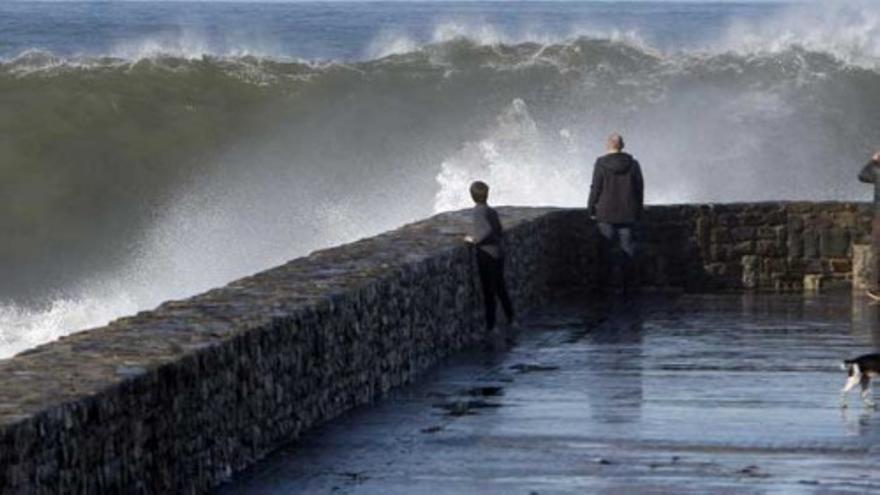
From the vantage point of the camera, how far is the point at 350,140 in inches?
1869

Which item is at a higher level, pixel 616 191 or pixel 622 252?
pixel 616 191

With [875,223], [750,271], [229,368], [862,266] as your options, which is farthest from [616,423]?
[750,271]

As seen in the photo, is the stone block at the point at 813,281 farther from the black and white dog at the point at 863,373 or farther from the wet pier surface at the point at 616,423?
the black and white dog at the point at 863,373

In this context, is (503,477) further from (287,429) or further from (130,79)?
(130,79)

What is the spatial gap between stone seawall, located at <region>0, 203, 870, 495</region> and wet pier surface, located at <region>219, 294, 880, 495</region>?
260mm

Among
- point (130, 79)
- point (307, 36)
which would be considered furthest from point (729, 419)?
point (307, 36)

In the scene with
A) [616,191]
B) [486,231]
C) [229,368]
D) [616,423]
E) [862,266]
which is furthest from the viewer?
[862,266]

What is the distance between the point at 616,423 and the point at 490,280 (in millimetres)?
4563

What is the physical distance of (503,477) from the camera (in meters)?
15.1

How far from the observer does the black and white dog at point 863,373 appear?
58.5 ft

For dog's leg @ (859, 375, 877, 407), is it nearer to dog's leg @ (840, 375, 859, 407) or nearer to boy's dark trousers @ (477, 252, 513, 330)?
dog's leg @ (840, 375, 859, 407)

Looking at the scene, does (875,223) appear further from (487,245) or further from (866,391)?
(866,391)

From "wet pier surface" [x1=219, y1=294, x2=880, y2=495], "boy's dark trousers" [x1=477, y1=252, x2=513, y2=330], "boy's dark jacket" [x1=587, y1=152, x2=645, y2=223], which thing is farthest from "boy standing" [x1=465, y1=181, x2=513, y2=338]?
"boy's dark jacket" [x1=587, y1=152, x2=645, y2=223]

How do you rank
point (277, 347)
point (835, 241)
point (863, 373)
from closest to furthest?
1. point (277, 347)
2. point (863, 373)
3. point (835, 241)
